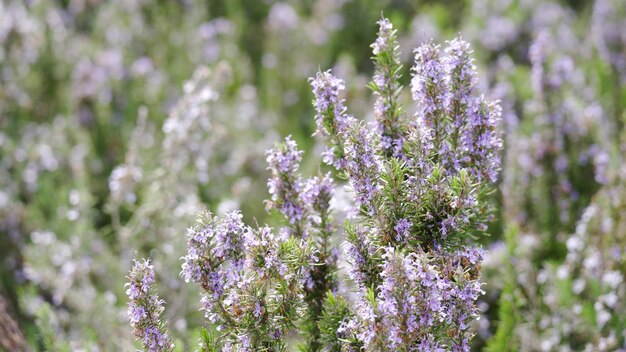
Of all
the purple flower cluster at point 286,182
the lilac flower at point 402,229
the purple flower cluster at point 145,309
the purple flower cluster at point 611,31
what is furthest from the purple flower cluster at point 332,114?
the purple flower cluster at point 611,31

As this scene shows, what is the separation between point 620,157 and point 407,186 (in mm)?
2329

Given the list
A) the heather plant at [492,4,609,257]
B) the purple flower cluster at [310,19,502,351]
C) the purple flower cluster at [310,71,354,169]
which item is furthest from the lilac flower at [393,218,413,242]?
the heather plant at [492,4,609,257]

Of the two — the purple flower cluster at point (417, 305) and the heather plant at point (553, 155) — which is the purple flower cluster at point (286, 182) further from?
the heather plant at point (553, 155)

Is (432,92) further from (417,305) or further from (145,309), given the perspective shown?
(145,309)

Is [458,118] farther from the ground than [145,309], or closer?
farther from the ground

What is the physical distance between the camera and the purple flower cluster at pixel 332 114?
7.05ft

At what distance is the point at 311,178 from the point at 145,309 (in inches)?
43.7

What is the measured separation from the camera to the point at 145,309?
2.00m

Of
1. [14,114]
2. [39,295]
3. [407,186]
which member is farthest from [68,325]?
[407,186]

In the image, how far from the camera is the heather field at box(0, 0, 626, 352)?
6.75ft

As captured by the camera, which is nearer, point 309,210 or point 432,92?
point 432,92

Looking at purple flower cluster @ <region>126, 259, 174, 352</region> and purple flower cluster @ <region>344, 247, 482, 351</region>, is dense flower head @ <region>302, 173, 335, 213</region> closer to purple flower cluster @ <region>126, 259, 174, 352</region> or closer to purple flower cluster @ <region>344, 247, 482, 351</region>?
purple flower cluster @ <region>344, 247, 482, 351</region>

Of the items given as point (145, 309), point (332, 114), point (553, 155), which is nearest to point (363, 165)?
point (332, 114)

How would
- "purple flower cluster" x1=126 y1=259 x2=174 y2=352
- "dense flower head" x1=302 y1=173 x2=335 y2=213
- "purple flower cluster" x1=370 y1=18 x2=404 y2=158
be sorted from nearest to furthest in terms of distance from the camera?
"purple flower cluster" x1=126 y1=259 x2=174 y2=352 < "purple flower cluster" x1=370 y1=18 x2=404 y2=158 < "dense flower head" x1=302 y1=173 x2=335 y2=213
